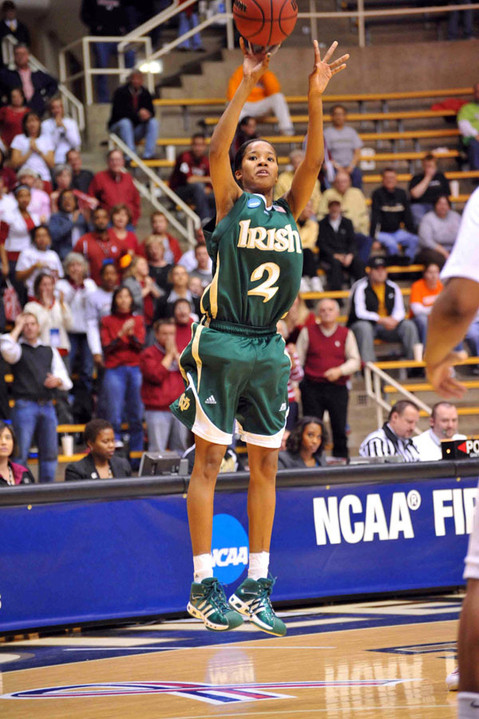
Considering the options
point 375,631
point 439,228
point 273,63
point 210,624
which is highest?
point 273,63

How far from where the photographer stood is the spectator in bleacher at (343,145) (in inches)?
612

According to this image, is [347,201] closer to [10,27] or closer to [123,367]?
[123,367]

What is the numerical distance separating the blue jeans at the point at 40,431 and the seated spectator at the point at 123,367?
820 mm

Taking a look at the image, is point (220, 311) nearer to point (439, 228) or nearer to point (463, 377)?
point (463, 377)

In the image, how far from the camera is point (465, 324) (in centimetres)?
296

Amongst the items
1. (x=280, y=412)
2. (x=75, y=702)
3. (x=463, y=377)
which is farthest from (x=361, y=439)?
(x=75, y=702)

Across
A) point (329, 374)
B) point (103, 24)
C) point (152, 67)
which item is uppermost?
point (103, 24)

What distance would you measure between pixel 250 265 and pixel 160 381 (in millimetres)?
5762

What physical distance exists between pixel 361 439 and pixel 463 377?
1620mm

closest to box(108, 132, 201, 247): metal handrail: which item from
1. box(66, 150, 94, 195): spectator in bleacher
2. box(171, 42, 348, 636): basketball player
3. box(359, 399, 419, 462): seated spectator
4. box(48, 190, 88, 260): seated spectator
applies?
box(66, 150, 94, 195): spectator in bleacher

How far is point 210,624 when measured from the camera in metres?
5.26

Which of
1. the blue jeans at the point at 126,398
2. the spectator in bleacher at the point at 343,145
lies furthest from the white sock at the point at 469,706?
the spectator in bleacher at the point at 343,145

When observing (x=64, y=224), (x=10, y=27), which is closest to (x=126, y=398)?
(x=64, y=224)

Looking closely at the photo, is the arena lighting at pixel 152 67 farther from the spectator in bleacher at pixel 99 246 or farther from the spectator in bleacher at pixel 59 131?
the spectator in bleacher at pixel 99 246
